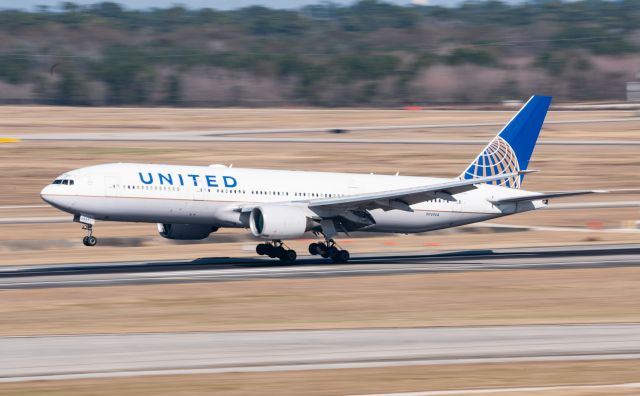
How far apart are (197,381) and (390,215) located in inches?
1070

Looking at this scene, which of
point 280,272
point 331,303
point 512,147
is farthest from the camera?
point 512,147

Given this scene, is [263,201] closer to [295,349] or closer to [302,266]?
[302,266]

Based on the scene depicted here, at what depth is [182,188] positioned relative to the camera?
45.0 m

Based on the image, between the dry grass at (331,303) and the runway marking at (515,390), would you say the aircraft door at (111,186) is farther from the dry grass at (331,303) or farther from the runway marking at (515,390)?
the runway marking at (515,390)

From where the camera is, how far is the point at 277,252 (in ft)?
155

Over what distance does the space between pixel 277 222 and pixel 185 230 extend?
5020mm

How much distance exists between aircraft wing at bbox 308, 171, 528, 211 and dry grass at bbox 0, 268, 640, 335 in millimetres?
4682

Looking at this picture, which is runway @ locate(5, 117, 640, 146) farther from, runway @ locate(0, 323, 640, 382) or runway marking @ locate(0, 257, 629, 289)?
runway @ locate(0, 323, 640, 382)

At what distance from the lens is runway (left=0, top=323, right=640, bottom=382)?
2409cm

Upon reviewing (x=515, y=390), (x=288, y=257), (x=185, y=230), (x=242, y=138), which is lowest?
(x=515, y=390)

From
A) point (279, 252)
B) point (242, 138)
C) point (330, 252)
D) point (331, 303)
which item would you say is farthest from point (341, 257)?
point (242, 138)

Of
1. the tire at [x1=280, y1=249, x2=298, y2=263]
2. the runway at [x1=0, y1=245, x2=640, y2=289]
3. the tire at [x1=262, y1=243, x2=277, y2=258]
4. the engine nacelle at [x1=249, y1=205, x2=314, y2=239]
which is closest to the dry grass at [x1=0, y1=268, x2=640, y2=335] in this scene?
the runway at [x1=0, y1=245, x2=640, y2=289]

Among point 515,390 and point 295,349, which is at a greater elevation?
point 295,349

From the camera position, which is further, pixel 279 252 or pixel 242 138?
pixel 242 138
